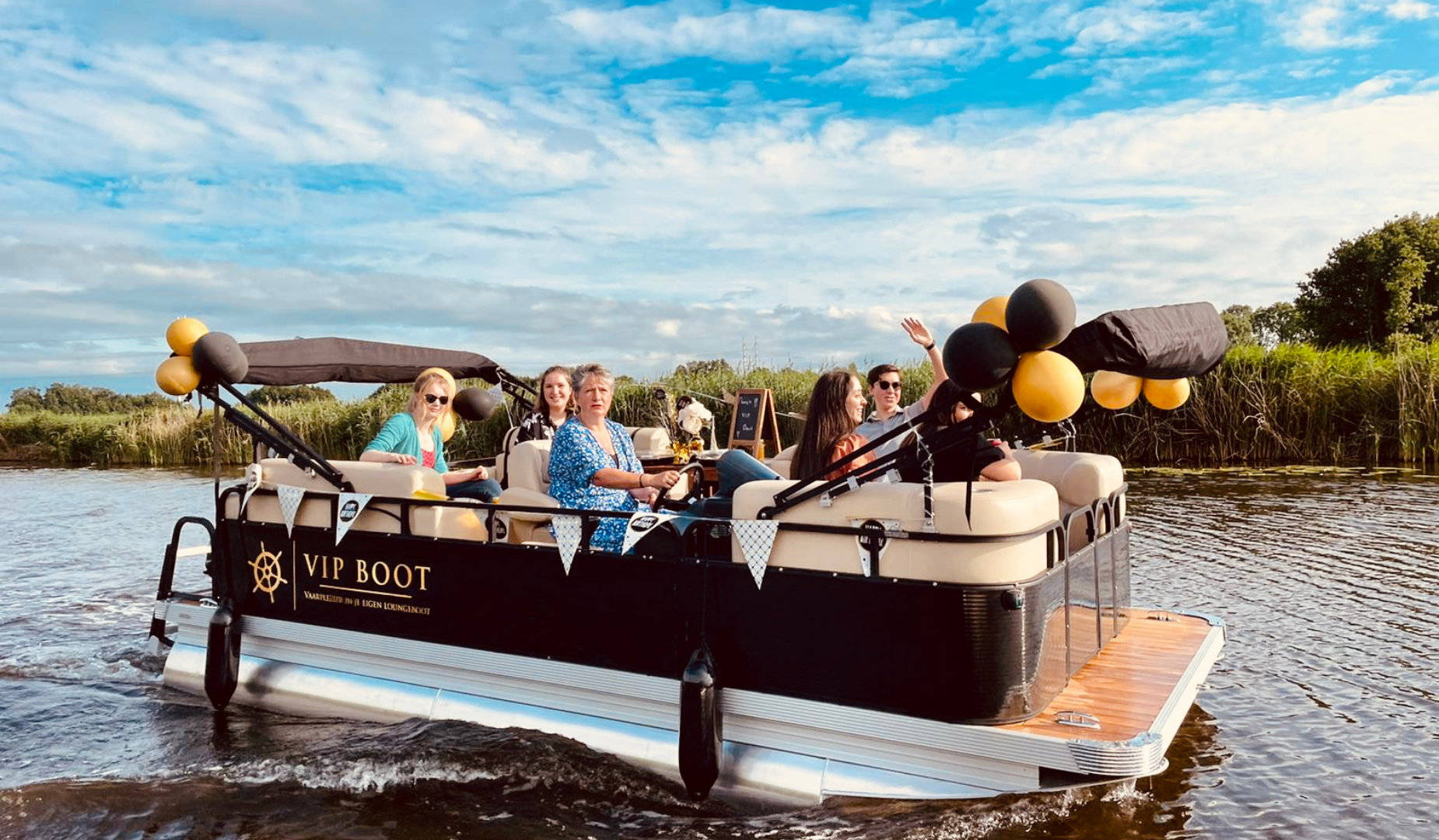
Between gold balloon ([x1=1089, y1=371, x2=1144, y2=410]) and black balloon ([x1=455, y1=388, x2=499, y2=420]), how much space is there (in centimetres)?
456

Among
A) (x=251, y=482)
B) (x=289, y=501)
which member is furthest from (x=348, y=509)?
(x=251, y=482)

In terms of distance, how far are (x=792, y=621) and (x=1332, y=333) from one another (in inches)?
1308

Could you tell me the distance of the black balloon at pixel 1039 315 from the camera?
332cm

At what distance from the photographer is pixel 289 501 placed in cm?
564

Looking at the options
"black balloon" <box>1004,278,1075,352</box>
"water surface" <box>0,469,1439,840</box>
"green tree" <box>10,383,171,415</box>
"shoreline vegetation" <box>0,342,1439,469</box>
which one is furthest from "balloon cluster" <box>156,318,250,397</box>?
"green tree" <box>10,383,171,415</box>

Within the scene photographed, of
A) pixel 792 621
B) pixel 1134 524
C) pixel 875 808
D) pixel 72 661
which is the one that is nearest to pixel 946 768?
pixel 875 808

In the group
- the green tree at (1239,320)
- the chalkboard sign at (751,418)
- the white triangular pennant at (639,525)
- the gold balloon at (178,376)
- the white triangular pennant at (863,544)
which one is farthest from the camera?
the green tree at (1239,320)

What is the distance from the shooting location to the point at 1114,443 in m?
17.3


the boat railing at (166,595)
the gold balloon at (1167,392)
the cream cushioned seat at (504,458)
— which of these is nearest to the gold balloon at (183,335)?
the boat railing at (166,595)

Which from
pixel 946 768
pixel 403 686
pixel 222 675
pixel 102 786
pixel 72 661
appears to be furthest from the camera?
pixel 72 661

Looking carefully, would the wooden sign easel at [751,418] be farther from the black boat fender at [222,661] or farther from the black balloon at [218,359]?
the black balloon at [218,359]

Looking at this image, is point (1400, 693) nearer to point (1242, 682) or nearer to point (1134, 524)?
point (1242, 682)

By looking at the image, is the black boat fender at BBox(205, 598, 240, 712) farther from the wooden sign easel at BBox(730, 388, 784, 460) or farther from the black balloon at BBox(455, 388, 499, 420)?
the wooden sign easel at BBox(730, 388, 784, 460)

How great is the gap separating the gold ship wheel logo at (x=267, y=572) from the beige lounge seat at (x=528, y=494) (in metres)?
1.34
